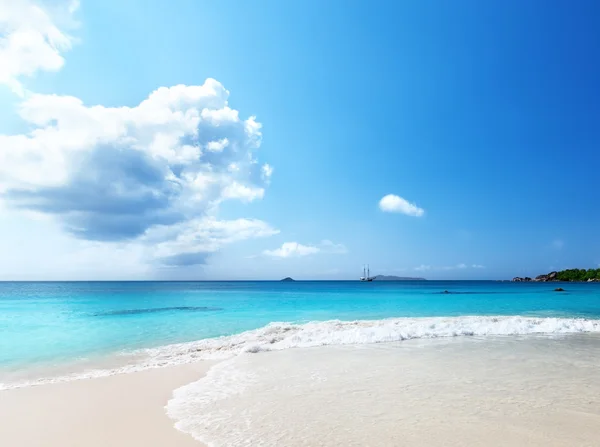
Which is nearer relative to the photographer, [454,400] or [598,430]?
[598,430]

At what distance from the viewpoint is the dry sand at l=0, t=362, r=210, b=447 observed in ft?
18.2

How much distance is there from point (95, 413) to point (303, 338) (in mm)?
8787

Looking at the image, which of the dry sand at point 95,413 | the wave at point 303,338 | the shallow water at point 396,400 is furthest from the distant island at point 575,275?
the dry sand at point 95,413

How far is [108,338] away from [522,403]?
16.2 meters

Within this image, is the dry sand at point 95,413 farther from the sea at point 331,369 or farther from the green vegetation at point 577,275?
the green vegetation at point 577,275

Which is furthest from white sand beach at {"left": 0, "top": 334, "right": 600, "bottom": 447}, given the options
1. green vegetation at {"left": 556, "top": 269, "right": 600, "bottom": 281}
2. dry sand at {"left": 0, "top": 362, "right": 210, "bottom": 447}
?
green vegetation at {"left": 556, "top": 269, "right": 600, "bottom": 281}

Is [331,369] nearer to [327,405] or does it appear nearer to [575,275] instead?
[327,405]

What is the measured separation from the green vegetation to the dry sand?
6431 inches

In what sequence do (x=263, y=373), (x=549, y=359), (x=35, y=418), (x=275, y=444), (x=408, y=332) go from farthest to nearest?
(x=408, y=332), (x=549, y=359), (x=263, y=373), (x=35, y=418), (x=275, y=444)

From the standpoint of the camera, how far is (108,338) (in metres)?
15.8

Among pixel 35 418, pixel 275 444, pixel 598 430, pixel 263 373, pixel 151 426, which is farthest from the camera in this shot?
pixel 263 373

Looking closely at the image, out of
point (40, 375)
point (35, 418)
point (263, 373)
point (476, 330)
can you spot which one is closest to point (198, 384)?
point (263, 373)

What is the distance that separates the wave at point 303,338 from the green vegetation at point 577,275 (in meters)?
144

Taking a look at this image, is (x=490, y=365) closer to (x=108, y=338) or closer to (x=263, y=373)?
(x=263, y=373)
